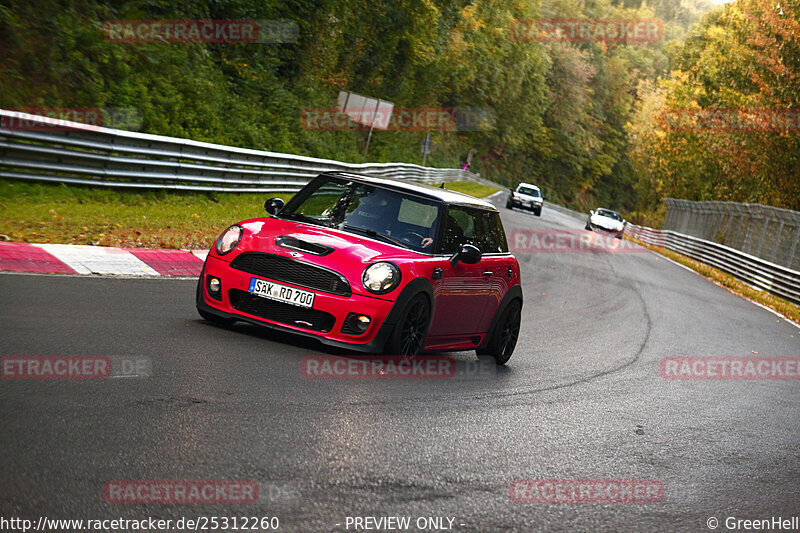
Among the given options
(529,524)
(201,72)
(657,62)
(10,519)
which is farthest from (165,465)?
(657,62)

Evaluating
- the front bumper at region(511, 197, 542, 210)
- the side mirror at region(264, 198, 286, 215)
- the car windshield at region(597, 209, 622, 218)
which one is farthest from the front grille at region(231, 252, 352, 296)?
the front bumper at region(511, 197, 542, 210)

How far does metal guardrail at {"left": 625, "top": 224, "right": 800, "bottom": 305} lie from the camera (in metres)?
25.6

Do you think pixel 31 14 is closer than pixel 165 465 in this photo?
No

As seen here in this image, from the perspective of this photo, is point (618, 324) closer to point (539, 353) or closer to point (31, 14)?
point (539, 353)

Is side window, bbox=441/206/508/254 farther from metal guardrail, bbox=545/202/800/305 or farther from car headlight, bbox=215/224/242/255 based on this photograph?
metal guardrail, bbox=545/202/800/305

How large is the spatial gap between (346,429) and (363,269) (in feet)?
6.74

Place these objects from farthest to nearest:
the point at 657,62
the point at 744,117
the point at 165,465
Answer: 1. the point at 657,62
2. the point at 744,117
3. the point at 165,465

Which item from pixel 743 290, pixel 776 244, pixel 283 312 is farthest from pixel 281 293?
pixel 776 244

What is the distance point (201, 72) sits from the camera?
2533 centimetres

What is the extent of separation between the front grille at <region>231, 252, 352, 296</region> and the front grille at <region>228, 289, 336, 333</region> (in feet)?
0.60

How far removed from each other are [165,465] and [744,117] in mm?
38251

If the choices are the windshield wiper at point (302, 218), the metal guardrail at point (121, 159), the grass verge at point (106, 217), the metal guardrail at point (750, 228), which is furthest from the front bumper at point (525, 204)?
the windshield wiper at point (302, 218)

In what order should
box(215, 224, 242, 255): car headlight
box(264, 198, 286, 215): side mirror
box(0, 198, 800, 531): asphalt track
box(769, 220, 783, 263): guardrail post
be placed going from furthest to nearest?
box(769, 220, 783, 263): guardrail post, box(264, 198, 286, 215): side mirror, box(215, 224, 242, 255): car headlight, box(0, 198, 800, 531): asphalt track

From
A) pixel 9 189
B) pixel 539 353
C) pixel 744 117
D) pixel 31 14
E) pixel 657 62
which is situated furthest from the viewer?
pixel 657 62
